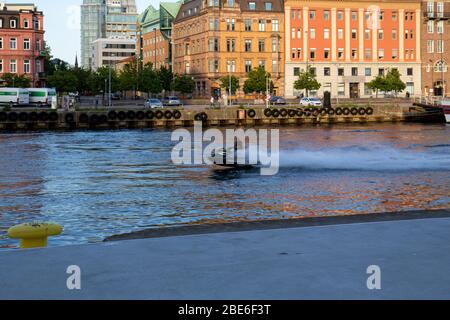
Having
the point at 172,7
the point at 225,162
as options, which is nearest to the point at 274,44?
the point at 172,7

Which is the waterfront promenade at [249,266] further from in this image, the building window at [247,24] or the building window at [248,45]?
the building window at [247,24]

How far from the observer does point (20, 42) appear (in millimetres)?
136875

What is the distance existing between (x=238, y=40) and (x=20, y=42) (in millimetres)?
41187

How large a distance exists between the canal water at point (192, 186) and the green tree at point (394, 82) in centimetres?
7250

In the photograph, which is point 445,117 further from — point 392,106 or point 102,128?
point 102,128

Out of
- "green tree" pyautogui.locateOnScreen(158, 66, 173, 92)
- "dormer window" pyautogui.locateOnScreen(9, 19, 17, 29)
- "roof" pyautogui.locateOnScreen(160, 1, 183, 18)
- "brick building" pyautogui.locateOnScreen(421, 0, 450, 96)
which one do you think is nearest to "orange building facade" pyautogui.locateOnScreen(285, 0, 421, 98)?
"brick building" pyautogui.locateOnScreen(421, 0, 450, 96)

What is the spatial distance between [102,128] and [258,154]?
46.2 meters

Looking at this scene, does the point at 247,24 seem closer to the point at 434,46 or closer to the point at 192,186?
the point at 434,46

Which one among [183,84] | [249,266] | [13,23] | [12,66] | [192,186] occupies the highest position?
[13,23]

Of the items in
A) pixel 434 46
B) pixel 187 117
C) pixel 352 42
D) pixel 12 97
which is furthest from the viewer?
pixel 434 46

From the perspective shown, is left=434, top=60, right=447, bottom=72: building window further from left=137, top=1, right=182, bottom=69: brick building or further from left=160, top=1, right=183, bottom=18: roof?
left=160, top=1, right=183, bottom=18: roof

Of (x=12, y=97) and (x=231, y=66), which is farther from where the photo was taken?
(x=231, y=66)

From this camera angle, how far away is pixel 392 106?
372ft

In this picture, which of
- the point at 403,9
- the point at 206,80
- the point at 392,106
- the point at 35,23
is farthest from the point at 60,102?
the point at 403,9
